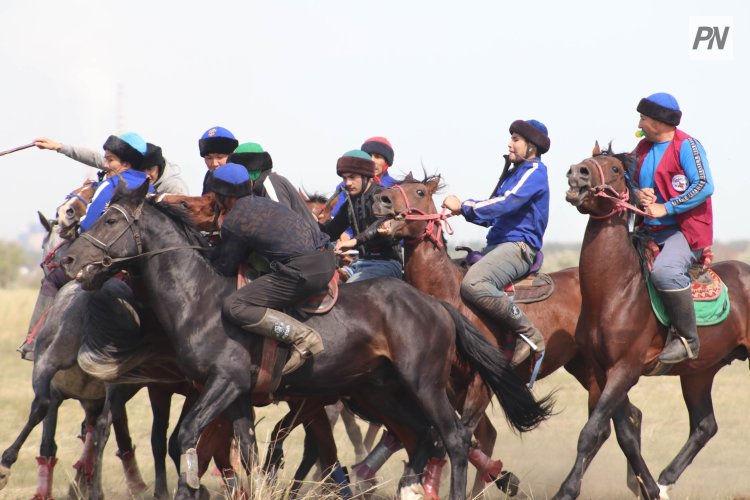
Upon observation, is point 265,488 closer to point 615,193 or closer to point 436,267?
point 436,267

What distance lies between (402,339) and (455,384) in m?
1.07

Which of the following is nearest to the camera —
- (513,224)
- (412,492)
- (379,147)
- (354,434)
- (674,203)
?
(412,492)

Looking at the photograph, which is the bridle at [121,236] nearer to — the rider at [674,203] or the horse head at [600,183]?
the horse head at [600,183]

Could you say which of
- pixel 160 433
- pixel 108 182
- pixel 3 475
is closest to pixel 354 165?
pixel 108 182

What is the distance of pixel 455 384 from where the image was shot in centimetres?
855

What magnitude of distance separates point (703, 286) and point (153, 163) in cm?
453

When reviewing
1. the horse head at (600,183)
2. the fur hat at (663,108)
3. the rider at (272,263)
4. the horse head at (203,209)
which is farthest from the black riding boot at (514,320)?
the horse head at (203,209)

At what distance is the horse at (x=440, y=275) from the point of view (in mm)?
8391

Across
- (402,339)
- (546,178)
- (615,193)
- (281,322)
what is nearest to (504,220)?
(546,178)

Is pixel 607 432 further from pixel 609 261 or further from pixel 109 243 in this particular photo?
pixel 109 243

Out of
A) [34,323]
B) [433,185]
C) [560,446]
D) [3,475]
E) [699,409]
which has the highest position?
[433,185]

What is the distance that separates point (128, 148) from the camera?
27.2ft

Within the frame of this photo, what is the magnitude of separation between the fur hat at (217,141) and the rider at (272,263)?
149 centimetres

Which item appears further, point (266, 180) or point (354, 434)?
point (354, 434)
